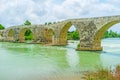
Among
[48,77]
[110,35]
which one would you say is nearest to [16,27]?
[48,77]

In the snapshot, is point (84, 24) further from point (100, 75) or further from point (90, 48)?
point (100, 75)

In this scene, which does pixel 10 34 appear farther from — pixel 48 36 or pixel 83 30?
pixel 83 30

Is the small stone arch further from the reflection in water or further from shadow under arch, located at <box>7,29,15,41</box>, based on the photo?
the reflection in water

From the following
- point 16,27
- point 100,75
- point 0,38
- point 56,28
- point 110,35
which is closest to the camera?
point 100,75

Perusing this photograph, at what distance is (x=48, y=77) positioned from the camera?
1355cm

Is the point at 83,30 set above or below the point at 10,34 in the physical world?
above

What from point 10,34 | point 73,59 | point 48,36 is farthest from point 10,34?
point 73,59

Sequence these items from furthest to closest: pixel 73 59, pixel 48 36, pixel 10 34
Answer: pixel 10 34, pixel 48 36, pixel 73 59

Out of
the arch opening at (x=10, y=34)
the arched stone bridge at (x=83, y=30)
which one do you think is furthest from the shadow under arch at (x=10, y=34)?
the arched stone bridge at (x=83, y=30)

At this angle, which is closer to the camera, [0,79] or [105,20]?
[0,79]

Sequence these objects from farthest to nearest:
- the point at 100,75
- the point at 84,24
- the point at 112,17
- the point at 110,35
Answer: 1. the point at 110,35
2. the point at 84,24
3. the point at 112,17
4. the point at 100,75

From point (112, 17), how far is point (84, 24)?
18.8ft

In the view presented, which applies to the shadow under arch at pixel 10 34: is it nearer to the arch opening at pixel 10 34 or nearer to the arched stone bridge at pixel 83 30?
the arch opening at pixel 10 34

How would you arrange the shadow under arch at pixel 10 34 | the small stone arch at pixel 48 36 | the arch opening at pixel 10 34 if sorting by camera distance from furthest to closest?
the arch opening at pixel 10 34 → the shadow under arch at pixel 10 34 → the small stone arch at pixel 48 36
